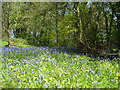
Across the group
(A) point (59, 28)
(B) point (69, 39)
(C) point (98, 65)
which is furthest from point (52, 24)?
Answer: (C) point (98, 65)

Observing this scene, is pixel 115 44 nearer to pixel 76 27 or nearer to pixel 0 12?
pixel 76 27

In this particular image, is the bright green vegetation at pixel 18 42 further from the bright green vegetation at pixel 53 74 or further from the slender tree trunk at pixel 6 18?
the bright green vegetation at pixel 53 74

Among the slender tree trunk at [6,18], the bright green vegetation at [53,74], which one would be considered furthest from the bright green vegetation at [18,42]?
the bright green vegetation at [53,74]

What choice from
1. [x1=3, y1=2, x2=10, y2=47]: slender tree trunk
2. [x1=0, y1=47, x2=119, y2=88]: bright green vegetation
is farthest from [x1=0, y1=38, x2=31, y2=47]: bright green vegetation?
[x1=0, y1=47, x2=119, y2=88]: bright green vegetation

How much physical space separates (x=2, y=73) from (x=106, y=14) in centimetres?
373

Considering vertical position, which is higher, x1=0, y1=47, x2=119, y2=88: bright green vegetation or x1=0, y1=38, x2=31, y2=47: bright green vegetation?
x1=0, y1=38, x2=31, y2=47: bright green vegetation

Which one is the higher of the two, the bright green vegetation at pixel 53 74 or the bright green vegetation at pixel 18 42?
the bright green vegetation at pixel 18 42

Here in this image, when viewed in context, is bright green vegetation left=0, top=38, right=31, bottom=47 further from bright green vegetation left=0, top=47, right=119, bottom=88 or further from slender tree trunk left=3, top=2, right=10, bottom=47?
bright green vegetation left=0, top=47, right=119, bottom=88

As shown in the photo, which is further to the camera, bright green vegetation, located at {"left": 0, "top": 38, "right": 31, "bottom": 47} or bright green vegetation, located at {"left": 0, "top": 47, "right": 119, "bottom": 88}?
bright green vegetation, located at {"left": 0, "top": 38, "right": 31, "bottom": 47}

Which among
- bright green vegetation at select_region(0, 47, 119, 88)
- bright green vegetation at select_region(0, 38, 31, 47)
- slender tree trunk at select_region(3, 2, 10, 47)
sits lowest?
bright green vegetation at select_region(0, 47, 119, 88)

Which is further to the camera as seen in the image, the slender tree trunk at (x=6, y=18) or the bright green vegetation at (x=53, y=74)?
the slender tree trunk at (x=6, y=18)

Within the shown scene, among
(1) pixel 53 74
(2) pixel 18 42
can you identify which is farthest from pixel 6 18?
(1) pixel 53 74

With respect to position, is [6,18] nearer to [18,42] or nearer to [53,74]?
[18,42]

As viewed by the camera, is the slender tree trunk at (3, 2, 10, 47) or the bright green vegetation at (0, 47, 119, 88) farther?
the slender tree trunk at (3, 2, 10, 47)
